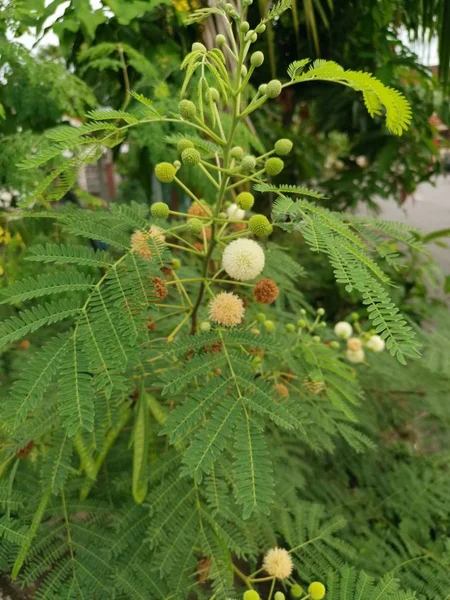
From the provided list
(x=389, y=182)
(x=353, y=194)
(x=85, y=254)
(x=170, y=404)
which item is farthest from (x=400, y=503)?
(x=389, y=182)

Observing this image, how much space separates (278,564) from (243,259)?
411 mm

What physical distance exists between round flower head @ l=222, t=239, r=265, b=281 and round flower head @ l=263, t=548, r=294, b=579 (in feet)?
1.27

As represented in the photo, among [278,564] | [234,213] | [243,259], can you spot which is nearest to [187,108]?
[243,259]

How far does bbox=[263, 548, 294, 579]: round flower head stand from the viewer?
608 mm

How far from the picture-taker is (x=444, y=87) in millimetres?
1307

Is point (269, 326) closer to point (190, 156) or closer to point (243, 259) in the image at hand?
point (243, 259)

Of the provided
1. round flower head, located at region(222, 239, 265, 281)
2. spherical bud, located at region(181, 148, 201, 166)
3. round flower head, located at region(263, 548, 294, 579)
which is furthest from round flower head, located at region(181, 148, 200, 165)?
round flower head, located at region(263, 548, 294, 579)

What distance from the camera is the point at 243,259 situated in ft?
1.67

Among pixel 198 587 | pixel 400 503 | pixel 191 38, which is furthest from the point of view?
pixel 191 38

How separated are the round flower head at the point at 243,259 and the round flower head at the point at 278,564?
387 mm

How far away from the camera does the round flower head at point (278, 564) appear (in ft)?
2.00

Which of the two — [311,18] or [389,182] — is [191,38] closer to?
[311,18]

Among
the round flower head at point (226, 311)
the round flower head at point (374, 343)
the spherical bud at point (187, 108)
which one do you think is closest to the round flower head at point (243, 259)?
the round flower head at point (226, 311)

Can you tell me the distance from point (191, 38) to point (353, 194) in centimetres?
87
